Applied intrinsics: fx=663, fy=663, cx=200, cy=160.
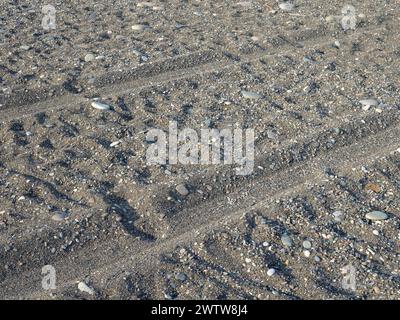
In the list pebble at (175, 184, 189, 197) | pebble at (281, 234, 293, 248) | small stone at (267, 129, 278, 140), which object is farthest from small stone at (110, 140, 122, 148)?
pebble at (281, 234, 293, 248)

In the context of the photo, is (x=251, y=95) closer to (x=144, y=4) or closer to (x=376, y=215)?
(x=376, y=215)

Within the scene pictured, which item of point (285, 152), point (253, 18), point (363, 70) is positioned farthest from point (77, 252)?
point (253, 18)

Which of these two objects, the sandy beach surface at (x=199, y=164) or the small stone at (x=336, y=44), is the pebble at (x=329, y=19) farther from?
the small stone at (x=336, y=44)

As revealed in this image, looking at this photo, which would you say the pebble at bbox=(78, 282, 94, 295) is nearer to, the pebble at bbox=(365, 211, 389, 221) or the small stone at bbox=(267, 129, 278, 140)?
the pebble at bbox=(365, 211, 389, 221)

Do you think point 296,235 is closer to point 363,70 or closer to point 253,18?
point 363,70

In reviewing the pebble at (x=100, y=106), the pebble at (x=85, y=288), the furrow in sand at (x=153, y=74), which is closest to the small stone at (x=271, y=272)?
the pebble at (x=85, y=288)
